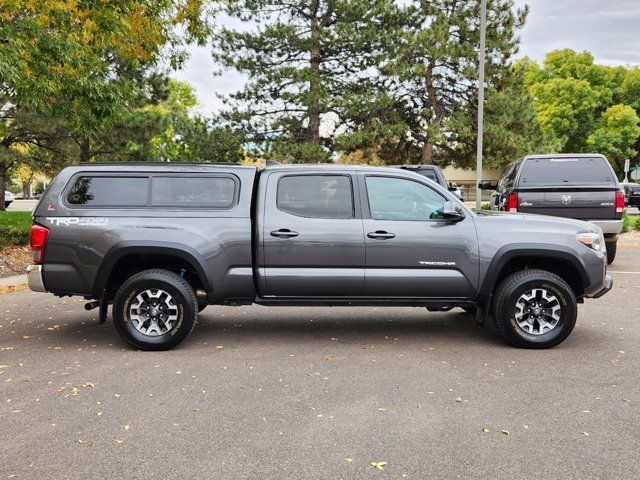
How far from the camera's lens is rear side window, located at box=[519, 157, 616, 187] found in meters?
10.6

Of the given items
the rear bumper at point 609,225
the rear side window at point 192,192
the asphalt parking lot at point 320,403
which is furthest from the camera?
the rear bumper at point 609,225

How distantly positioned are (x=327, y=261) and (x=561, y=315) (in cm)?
243

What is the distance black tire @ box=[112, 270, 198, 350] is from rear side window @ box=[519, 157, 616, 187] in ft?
23.4

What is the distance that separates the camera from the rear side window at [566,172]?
1057 centimetres

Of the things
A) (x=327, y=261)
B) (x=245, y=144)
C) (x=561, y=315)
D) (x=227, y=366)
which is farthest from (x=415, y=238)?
(x=245, y=144)

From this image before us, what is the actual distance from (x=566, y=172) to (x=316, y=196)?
652cm

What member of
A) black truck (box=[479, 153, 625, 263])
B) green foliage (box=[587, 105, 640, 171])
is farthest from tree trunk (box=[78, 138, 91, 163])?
green foliage (box=[587, 105, 640, 171])

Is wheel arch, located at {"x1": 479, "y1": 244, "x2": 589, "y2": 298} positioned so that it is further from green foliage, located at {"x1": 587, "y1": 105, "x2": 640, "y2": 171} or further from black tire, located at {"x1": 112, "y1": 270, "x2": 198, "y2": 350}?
green foliage, located at {"x1": 587, "y1": 105, "x2": 640, "y2": 171}

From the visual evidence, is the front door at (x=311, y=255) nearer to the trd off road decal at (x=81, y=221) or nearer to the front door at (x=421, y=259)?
the front door at (x=421, y=259)

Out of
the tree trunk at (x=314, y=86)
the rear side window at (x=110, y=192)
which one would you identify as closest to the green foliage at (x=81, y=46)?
the rear side window at (x=110, y=192)

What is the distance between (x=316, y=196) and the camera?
6.08 meters

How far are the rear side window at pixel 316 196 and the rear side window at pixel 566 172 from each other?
223 inches

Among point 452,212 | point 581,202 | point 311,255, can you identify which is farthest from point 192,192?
point 581,202

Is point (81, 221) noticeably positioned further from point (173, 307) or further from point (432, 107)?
→ point (432, 107)
